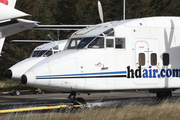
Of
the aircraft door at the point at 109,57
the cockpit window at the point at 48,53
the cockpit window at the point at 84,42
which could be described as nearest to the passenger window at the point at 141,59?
the aircraft door at the point at 109,57

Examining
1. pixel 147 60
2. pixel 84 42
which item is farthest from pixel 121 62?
pixel 84 42

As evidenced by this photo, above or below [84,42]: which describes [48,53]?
below

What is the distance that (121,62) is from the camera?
12.2 metres

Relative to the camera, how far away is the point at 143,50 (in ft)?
41.4

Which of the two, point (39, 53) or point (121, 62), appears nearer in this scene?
point (121, 62)

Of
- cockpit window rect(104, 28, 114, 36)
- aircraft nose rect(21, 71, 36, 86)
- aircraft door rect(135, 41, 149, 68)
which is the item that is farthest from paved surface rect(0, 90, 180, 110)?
aircraft nose rect(21, 71, 36, 86)

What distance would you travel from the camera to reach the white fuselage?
36.8 feet

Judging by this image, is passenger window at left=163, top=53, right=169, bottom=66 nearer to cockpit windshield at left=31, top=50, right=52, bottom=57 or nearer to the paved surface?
the paved surface

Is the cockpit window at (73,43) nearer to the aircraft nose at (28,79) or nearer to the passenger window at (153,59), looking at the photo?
the aircraft nose at (28,79)

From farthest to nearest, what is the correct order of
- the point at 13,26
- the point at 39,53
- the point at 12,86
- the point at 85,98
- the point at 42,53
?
1. the point at 12,86
2. the point at 39,53
3. the point at 42,53
4. the point at 85,98
5. the point at 13,26

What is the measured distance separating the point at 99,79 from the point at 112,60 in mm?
924

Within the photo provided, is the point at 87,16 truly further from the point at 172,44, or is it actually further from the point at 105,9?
the point at 172,44

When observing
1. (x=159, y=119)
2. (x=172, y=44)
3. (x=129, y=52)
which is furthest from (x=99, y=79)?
(x=172, y=44)

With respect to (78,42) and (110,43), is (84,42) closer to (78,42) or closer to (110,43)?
(78,42)
